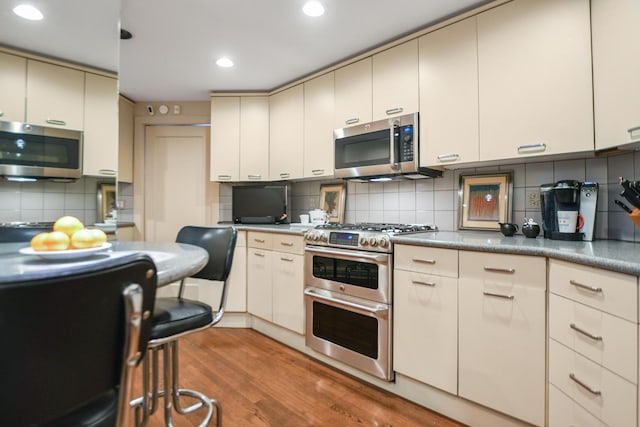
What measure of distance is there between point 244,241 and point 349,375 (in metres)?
1.49

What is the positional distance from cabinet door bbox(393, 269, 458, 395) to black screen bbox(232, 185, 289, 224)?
5.38 ft

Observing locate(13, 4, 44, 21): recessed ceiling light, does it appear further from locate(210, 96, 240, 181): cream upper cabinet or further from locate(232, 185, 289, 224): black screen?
locate(232, 185, 289, 224): black screen

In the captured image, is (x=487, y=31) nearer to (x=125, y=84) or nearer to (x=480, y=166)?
(x=480, y=166)

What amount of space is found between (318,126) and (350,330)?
1.74 m

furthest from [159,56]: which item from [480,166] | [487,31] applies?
[480,166]

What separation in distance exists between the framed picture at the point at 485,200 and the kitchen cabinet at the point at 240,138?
1.94m

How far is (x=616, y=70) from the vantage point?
4.69 ft

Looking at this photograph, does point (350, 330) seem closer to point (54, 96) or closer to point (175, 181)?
point (54, 96)

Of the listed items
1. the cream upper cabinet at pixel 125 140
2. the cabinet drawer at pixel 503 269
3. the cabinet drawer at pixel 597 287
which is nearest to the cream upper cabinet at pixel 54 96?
the cream upper cabinet at pixel 125 140

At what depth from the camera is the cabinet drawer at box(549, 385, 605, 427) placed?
1179 mm

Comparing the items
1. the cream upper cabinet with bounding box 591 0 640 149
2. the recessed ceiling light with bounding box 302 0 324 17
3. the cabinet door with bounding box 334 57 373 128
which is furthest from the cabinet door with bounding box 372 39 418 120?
the cream upper cabinet with bounding box 591 0 640 149

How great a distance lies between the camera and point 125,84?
320 cm

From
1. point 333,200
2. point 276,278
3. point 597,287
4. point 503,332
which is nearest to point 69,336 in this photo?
point 597,287

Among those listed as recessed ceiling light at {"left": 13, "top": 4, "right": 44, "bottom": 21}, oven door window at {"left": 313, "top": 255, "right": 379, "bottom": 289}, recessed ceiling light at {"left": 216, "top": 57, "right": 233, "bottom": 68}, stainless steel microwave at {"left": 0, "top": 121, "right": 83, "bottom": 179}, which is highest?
recessed ceiling light at {"left": 216, "top": 57, "right": 233, "bottom": 68}
